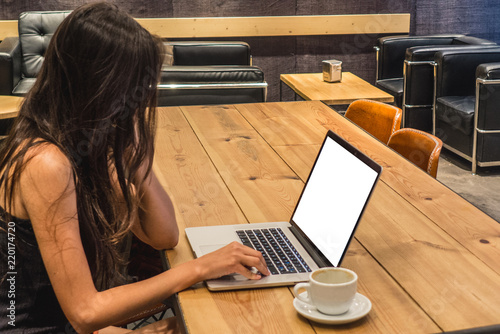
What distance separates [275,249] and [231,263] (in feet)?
0.62

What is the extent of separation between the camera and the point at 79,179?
1252 millimetres

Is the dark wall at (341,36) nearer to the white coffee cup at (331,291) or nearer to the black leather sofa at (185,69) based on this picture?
the black leather sofa at (185,69)

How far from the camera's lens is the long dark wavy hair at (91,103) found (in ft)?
3.89

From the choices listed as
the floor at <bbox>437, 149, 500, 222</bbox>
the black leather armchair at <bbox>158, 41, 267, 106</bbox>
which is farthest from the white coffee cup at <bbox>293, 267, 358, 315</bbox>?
the floor at <bbox>437, 149, 500, 222</bbox>

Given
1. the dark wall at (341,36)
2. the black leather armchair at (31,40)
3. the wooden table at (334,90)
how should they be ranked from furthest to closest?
the dark wall at (341,36) → the black leather armchair at (31,40) → the wooden table at (334,90)

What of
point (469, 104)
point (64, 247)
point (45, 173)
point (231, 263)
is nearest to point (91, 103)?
point (45, 173)

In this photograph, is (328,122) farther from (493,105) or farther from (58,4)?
(58,4)

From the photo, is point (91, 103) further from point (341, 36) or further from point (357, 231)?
point (341, 36)

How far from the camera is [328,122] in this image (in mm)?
2574

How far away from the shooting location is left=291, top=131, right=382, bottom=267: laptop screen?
1.29 m

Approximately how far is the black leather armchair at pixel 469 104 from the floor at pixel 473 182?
0.10 m

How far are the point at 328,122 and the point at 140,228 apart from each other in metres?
1.23

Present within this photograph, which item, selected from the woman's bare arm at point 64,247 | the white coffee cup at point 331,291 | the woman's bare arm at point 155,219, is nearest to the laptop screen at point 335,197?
the white coffee cup at point 331,291

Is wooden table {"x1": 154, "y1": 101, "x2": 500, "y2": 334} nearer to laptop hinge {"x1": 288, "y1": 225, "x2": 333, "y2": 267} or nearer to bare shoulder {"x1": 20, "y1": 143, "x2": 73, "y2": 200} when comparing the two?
laptop hinge {"x1": 288, "y1": 225, "x2": 333, "y2": 267}
